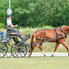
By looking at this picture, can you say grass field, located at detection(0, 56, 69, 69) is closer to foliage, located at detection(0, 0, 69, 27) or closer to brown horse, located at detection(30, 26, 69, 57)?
brown horse, located at detection(30, 26, 69, 57)

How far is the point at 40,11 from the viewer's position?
35750mm

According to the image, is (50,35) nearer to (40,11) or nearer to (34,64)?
(34,64)

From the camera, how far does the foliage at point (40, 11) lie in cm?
3419

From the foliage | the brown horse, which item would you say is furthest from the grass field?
the foliage

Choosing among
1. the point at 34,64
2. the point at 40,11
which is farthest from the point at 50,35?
the point at 40,11

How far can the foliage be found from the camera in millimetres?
34188

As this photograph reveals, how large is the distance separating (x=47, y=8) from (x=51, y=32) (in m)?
19.2

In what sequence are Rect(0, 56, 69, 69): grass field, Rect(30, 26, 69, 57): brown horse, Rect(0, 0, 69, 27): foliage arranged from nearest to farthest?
Rect(0, 56, 69, 69): grass field → Rect(30, 26, 69, 57): brown horse → Rect(0, 0, 69, 27): foliage

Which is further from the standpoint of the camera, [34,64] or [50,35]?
[50,35]

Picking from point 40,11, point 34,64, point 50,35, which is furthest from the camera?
point 40,11

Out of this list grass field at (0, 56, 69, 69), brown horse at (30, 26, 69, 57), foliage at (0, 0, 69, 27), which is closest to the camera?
grass field at (0, 56, 69, 69)

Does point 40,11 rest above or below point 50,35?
above

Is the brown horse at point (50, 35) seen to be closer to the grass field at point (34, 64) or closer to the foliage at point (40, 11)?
the grass field at point (34, 64)

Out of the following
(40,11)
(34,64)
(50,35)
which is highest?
(40,11)
